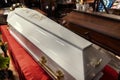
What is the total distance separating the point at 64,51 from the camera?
3.89 ft

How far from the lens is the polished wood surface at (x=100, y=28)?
5.58 feet

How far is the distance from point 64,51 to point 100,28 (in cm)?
88

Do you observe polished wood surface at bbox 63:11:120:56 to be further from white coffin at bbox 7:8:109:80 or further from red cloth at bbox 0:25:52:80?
red cloth at bbox 0:25:52:80

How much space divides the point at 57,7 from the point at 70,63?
390cm

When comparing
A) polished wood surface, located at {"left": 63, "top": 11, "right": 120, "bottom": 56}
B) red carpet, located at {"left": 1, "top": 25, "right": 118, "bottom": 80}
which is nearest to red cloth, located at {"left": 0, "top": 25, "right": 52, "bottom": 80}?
red carpet, located at {"left": 1, "top": 25, "right": 118, "bottom": 80}

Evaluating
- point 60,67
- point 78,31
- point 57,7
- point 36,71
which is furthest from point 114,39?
point 57,7

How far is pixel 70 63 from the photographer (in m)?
1.10

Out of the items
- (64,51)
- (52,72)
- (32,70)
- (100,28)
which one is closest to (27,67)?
(32,70)

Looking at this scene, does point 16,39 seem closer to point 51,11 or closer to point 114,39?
point 114,39

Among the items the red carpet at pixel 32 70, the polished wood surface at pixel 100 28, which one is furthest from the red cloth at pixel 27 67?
the polished wood surface at pixel 100 28

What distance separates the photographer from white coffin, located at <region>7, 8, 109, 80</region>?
3.43 ft

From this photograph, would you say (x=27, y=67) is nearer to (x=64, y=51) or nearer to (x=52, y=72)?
(x=52, y=72)

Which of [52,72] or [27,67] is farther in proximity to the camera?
[27,67]

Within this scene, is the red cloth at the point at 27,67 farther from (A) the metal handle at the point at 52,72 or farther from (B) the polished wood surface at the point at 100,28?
(B) the polished wood surface at the point at 100,28
